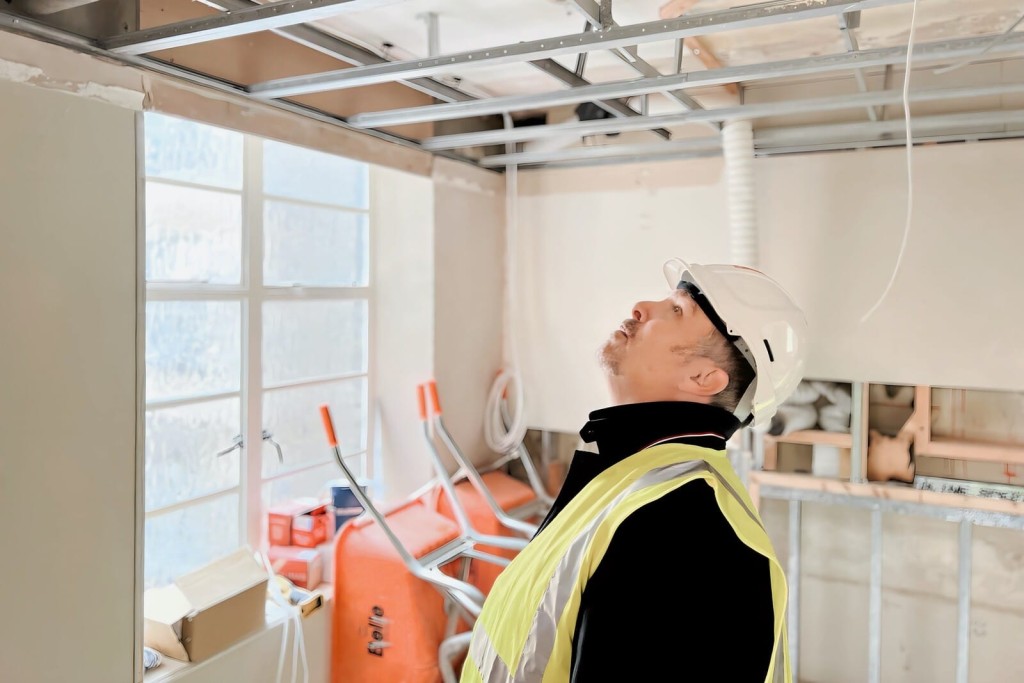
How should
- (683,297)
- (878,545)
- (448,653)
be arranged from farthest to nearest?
(878,545)
(448,653)
(683,297)

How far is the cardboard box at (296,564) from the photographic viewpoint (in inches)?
104

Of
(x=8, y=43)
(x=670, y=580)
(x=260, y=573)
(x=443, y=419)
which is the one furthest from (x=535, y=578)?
(x=443, y=419)

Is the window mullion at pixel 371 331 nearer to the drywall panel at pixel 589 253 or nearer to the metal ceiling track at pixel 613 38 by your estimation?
the drywall panel at pixel 589 253

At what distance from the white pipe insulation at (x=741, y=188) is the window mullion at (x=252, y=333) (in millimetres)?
1657

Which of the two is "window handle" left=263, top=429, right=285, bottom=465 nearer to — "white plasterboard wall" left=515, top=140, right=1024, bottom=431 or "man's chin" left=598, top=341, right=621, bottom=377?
"white plasterboard wall" left=515, top=140, right=1024, bottom=431

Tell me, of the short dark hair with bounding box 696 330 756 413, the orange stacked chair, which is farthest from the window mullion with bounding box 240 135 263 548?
the short dark hair with bounding box 696 330 756 413

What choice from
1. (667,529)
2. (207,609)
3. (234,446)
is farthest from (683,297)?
(234,446)

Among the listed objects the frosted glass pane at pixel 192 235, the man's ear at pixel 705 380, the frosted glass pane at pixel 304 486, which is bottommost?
the frosted glass pane at pixel 304 486

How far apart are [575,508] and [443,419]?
1955 mm

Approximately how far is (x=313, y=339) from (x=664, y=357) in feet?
6.14

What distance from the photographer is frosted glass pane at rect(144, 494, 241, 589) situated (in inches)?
90.8

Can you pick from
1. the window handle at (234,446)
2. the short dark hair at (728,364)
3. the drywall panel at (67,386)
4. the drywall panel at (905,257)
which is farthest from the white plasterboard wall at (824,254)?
the drywall panel at (67,386)

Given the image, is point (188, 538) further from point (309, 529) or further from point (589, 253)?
point (589, 253)

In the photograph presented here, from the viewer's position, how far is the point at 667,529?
109 centimetres
